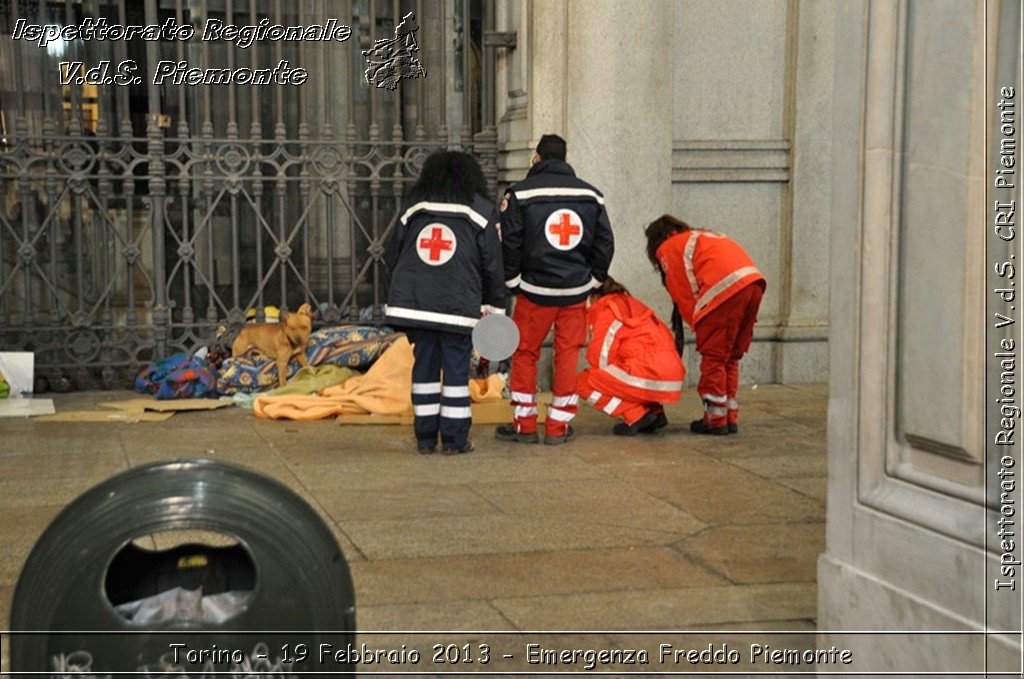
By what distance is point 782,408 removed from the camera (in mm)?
10453

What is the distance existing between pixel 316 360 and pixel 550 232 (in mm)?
2858

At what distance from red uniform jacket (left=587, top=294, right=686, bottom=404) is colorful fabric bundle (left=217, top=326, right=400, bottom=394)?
2.14 m

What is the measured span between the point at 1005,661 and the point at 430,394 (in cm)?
534

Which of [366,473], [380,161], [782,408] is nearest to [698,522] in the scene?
[366,473]

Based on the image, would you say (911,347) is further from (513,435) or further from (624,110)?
(624,110)

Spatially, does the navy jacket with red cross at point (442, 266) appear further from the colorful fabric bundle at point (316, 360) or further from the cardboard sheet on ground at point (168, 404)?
the cardboard sheet on ground at point (168, 404)

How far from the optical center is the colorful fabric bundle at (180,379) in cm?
1066

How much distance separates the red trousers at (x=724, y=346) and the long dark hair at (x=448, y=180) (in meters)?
1.86

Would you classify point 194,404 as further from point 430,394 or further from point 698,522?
point 698,522

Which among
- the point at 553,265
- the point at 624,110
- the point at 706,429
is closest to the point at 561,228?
the point at 553,265

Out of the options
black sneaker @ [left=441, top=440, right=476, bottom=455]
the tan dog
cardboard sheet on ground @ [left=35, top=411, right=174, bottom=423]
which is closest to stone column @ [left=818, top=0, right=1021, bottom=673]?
black sneaker @ [left=441, top=440, right=476, bottom=455]

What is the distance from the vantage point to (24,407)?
10156 mm

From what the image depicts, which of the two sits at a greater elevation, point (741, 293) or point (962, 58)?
point (962, 58)

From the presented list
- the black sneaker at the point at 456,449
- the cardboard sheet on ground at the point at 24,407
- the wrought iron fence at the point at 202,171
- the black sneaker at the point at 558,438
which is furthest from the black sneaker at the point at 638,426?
the cardboard sheet on ground at the point at 24,407
